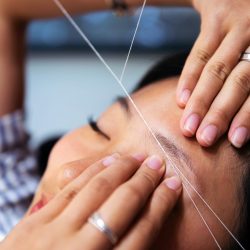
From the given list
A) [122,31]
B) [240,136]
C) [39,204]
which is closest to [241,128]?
[240,136]

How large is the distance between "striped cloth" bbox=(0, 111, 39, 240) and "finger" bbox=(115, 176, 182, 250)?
1.85ft

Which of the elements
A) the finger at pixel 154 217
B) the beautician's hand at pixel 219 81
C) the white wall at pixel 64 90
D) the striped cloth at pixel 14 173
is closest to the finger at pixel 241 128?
the beautician's hand at pixel 219 81

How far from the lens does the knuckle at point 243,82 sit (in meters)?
0.66

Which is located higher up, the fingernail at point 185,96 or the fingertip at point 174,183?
the fingernail at point 185,96

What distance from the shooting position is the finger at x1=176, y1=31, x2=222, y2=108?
674 mm

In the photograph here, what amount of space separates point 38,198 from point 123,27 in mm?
936

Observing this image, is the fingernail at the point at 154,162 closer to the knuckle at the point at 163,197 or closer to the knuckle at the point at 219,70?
the knuckle at the point at 163,197

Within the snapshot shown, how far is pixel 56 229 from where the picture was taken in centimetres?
A: 55

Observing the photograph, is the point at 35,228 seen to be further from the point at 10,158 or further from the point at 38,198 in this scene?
the point at 10,158

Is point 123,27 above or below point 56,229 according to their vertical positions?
below

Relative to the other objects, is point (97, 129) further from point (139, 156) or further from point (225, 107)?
point (225, 107)

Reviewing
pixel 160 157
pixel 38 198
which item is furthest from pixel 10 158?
pixel 160 157

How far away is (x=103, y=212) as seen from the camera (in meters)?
0.55

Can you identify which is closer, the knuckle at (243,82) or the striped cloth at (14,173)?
the knuckle at (243,82)
